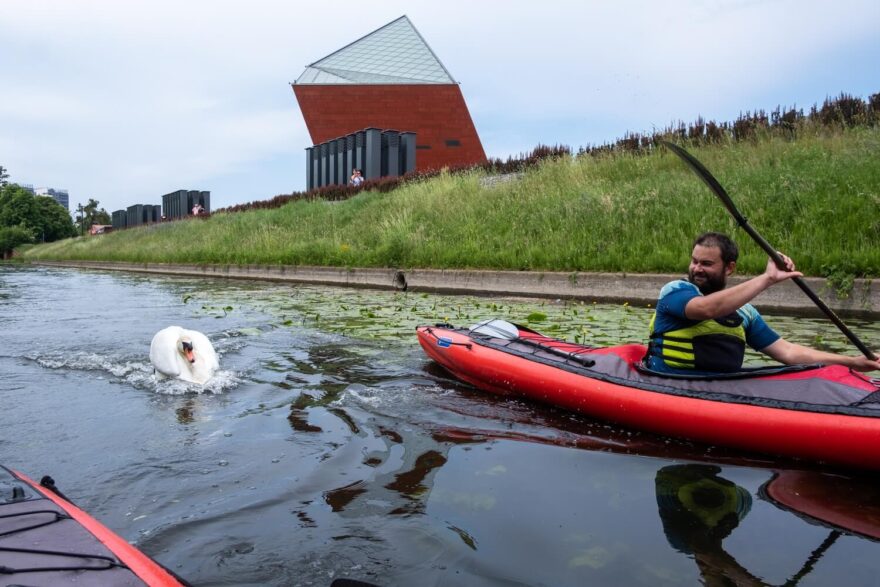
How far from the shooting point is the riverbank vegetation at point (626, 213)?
29.2 feet

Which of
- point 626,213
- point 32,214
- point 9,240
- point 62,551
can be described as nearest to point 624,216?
point 626,213

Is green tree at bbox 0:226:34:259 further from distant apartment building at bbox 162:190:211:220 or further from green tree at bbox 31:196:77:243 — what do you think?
distant apartment building at bbox 162:190:211:220

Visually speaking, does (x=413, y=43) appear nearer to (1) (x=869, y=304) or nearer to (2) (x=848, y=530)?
(1) (x=869, y=304)

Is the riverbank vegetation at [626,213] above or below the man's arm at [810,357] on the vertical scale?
above

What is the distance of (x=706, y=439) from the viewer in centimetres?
356

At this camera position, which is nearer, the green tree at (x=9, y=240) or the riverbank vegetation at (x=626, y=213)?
the riverbank vegetation at (x=626, y=213)

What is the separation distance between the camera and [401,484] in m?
3.10

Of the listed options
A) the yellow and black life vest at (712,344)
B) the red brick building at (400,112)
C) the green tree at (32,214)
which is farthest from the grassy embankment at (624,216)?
the green tree at (32,214)

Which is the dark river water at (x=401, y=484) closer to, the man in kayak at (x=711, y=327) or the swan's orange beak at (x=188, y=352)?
the swan's orange beak at (x=188, y=352)

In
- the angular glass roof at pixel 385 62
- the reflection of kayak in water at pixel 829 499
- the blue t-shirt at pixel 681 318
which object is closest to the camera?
the reflection of kayak in water at pixel 829 499

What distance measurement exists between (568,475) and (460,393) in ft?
5.82

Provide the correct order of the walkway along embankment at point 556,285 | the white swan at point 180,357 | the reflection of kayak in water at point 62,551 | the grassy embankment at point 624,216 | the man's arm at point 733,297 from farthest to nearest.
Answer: the grassy embankment at point 624,216 → the walkway along embankment at point 556,285 → the white swan at point 180,357 → the man's arm at point 733,297 → the reflection of kayak in water at point 62,551

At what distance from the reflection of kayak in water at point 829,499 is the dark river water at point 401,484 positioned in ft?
0.03

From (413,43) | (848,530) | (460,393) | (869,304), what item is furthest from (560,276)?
(413,43)
